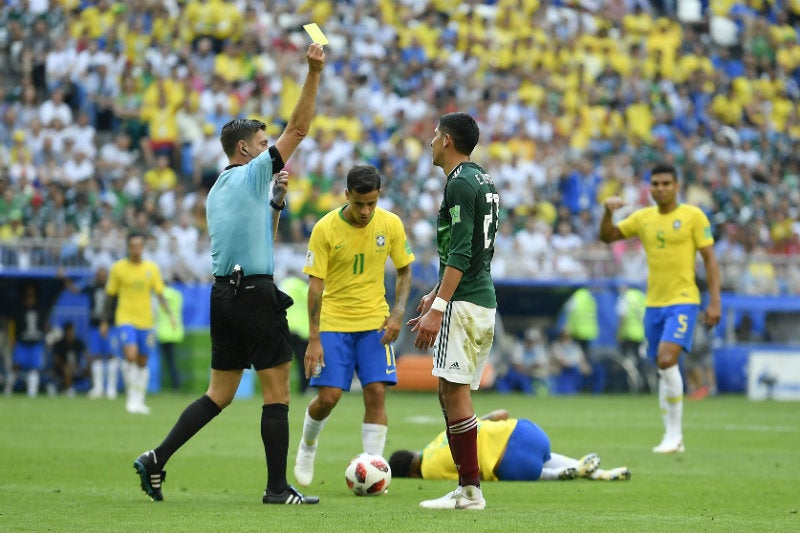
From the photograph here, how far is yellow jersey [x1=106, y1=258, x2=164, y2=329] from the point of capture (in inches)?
773

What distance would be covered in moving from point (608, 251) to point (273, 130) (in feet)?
22.9

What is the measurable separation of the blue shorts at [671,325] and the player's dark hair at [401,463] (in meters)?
3.69

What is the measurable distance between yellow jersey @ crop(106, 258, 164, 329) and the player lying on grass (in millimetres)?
9700

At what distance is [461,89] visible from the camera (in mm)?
30844

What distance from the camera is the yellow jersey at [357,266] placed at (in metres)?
9.93

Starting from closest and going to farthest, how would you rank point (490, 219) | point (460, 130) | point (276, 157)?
1. point (276, 157)
2. point (490, 219)
3. point (460, 130)

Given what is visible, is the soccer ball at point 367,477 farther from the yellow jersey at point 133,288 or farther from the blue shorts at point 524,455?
the yellow jersey at point 133,288

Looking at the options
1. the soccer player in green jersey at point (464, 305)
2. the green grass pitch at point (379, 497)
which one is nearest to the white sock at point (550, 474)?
the green grass pitch at point (379, 497)

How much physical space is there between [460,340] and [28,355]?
1610 cm

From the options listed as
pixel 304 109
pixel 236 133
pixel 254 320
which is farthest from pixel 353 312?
pixel 304 109

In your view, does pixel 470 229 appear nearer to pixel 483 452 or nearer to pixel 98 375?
pixel 483 452

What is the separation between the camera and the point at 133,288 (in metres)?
19.7

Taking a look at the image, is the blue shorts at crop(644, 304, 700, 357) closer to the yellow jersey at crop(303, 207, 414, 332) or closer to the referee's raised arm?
the yellow jersey at crop(303, 207, 414, 332)

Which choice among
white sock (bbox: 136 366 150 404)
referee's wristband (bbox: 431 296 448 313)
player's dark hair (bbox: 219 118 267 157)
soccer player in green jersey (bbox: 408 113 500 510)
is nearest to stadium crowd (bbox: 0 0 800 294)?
white sock (bbox: 136 366 150 404)
